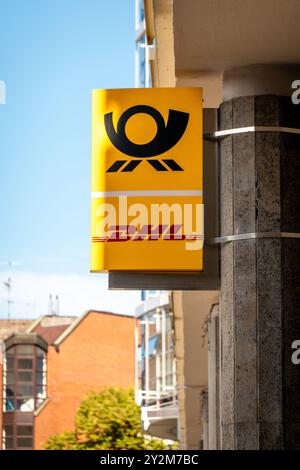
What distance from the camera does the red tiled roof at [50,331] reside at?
108 meters

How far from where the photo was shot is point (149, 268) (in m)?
9.39

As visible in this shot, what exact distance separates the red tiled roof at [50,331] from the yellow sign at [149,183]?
321 feet

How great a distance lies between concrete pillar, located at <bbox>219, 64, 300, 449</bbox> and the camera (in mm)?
9094

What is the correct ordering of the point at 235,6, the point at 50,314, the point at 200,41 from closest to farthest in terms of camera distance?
1. the point at 235,6
2. the point at 200,41
3. the point at 50,314

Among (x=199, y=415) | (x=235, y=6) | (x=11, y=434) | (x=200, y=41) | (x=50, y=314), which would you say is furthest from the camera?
(x=50, y=314)

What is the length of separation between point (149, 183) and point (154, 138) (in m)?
0.33

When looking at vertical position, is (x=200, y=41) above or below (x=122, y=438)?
above

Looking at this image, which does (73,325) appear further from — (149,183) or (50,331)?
(149,183)

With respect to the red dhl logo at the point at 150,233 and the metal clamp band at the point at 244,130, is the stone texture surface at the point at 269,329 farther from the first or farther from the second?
the metal clamp band at the point at 244,130

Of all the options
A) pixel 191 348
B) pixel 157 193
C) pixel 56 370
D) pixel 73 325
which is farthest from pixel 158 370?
pixel 73 325

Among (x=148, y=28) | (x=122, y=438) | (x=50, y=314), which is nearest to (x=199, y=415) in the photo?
(x=148, y=28)

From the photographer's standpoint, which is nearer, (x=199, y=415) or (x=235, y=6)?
(x=235, y=6)

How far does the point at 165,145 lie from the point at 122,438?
72.5 meters
